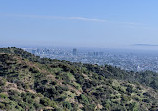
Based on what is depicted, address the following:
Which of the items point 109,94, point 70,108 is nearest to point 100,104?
point 109,94

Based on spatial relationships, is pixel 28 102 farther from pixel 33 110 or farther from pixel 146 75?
pixel 146 75

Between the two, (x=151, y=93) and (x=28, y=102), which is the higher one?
(x=28, y=102)

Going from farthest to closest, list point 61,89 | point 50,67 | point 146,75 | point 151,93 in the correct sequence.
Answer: point 146,75 < point 151,93 < point 50,67 < point 61,89

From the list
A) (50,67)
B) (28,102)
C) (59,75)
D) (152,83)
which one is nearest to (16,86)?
(28,102)

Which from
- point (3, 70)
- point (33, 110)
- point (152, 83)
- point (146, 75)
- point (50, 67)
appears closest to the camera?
point (33, 110)

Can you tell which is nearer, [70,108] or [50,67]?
A: [70,108]

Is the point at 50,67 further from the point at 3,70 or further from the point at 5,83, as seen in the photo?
the point at 5,83
